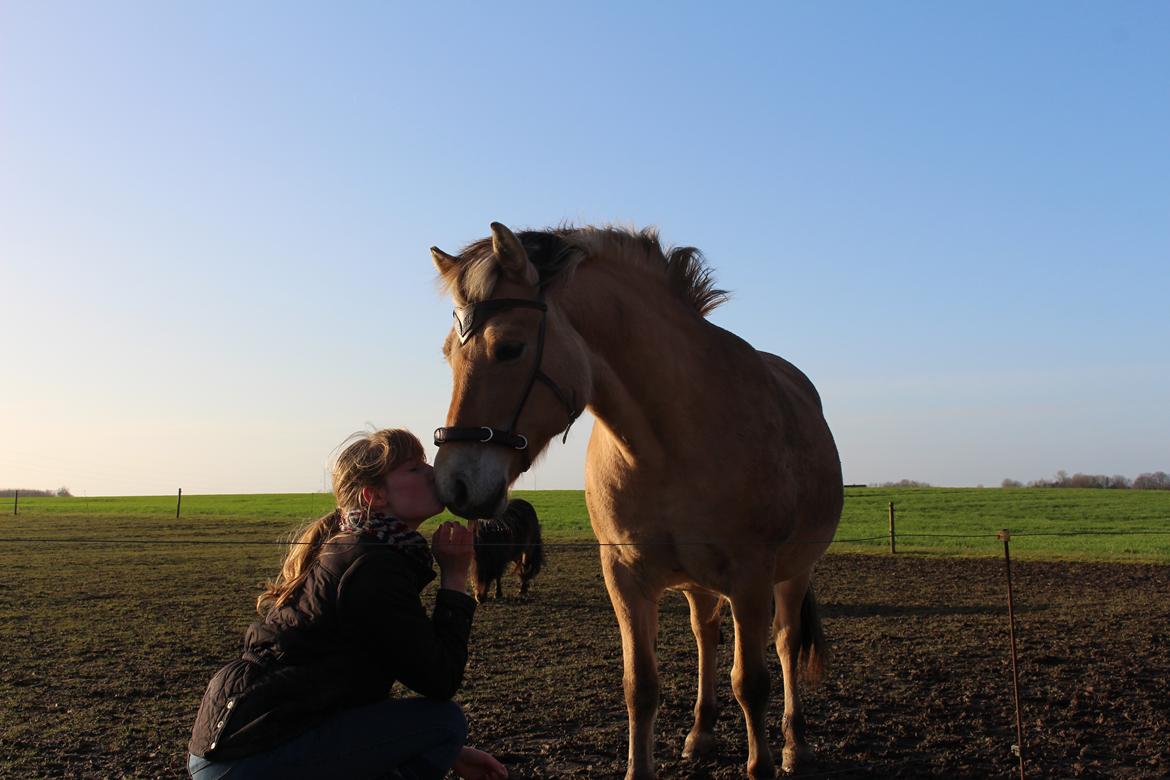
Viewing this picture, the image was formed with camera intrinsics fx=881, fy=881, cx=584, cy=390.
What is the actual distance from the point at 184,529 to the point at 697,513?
29.0 metres

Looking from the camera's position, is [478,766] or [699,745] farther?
[699,745]

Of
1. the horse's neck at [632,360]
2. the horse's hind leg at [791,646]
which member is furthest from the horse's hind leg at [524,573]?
the horse's neck at [632,360]

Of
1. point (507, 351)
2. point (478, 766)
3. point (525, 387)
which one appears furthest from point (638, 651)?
point (507, 351)

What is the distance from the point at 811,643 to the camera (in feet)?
19.4

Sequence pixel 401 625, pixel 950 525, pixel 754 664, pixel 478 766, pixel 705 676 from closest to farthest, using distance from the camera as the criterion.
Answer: pixel 401 625 < pixel 478 766 < pixel 754 664 < pixel 705 676 < pixel 950 525

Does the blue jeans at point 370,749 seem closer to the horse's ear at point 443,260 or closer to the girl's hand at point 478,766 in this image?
the girl's hand at point 478,766

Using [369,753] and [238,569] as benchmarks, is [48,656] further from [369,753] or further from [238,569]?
[238,569]

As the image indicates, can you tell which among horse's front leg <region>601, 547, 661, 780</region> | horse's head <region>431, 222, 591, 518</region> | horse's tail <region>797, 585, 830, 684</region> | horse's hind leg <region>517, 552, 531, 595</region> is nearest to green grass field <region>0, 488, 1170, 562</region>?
horse's hind leg <region>517, 552, 531, 595</region>

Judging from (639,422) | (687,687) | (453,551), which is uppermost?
(639,422)

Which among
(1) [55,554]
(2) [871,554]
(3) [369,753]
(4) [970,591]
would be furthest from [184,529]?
(3) [369,753]

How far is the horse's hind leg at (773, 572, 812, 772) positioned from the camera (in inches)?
196

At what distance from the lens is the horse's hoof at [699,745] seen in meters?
4.97

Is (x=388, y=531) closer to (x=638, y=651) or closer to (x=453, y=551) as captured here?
(x=453, y=551)

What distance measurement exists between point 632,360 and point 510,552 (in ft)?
29.1
